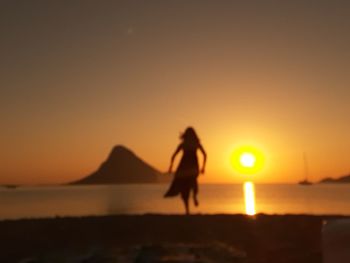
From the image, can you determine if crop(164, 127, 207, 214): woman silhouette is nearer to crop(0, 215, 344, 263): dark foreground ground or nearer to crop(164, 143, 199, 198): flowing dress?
crop(164, 143, 199, 198): flowing dress

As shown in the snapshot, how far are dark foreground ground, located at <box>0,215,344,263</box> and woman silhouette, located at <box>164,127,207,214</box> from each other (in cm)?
118

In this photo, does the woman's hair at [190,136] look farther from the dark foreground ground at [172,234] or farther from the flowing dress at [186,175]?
the dark foreground ground at [172,234]

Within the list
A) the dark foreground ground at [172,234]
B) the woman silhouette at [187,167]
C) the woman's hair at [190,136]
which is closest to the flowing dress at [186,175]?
the woman silhouette at [187,167]

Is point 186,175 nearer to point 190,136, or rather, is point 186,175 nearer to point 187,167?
point 187,167

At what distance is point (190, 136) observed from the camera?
54.0 feet

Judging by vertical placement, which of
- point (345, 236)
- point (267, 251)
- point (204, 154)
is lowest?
point (267, 251)

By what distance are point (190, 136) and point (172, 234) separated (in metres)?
3.69

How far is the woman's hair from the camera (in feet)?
54.0

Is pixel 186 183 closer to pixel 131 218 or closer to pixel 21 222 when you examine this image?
pixel 131 218

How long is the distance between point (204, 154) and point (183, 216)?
1956mm

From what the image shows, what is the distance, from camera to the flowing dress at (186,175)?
1644 centimetres

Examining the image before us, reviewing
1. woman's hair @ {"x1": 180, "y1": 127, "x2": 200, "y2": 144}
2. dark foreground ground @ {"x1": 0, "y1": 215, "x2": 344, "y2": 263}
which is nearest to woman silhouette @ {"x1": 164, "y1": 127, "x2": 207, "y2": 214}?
woman's hair @ {"x1": 180, "y1": 127, "x2": 200, "y2": 144}

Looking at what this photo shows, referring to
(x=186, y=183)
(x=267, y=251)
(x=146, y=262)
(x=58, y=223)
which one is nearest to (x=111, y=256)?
(x=146, y=262)

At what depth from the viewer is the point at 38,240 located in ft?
42.5
